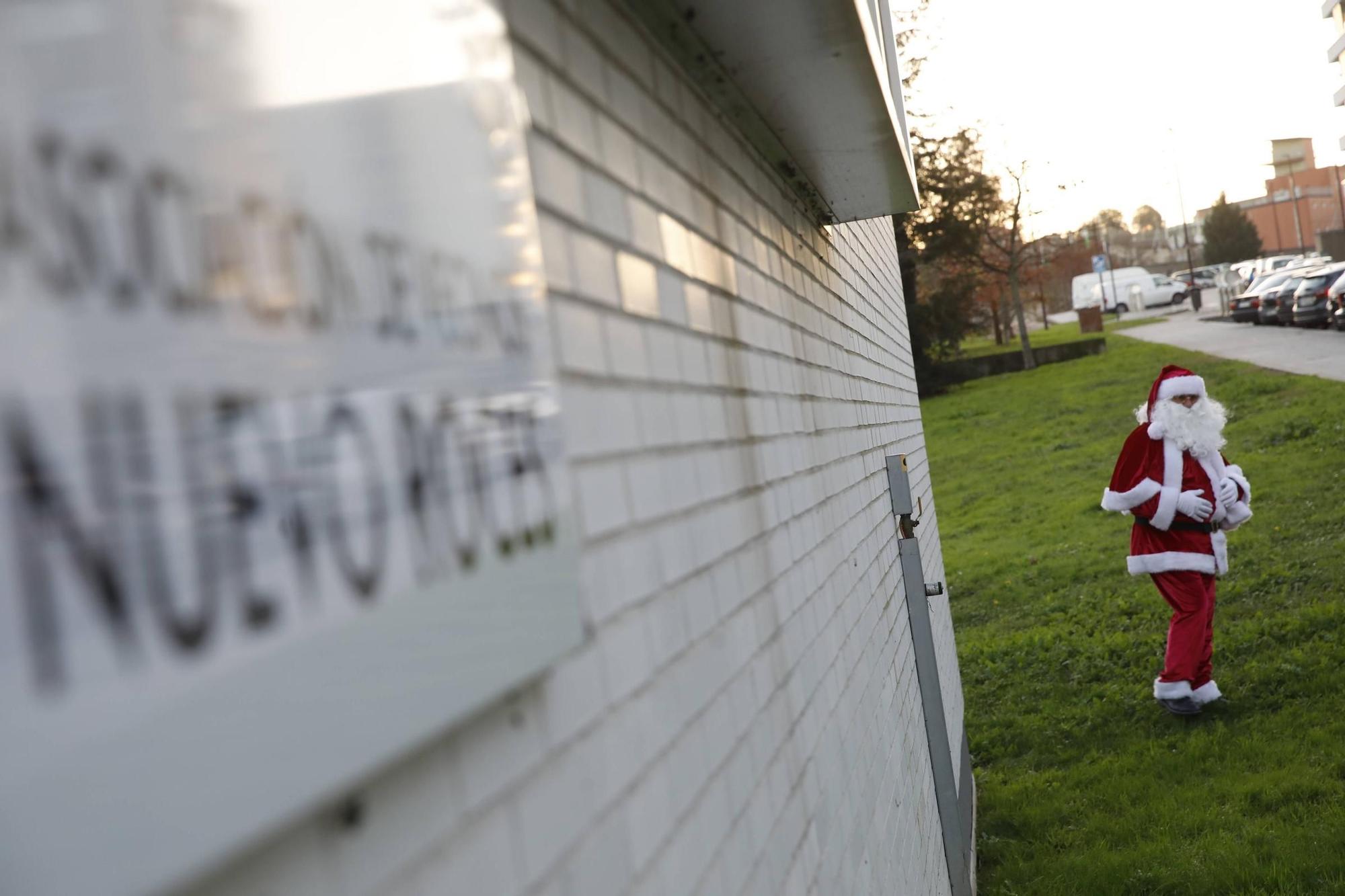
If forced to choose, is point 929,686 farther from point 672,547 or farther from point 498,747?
point 498,747

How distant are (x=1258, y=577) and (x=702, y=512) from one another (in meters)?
11.1

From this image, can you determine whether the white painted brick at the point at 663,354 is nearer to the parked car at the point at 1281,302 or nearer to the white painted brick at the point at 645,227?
the white painted brick at the point at 645,227

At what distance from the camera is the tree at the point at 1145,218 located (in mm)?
94812

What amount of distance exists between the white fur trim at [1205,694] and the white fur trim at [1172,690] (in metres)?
0.05

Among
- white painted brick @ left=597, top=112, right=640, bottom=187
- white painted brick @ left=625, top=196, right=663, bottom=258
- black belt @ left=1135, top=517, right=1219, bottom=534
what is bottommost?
black belt @ left=1135, top=517, right=1219, bottom=534

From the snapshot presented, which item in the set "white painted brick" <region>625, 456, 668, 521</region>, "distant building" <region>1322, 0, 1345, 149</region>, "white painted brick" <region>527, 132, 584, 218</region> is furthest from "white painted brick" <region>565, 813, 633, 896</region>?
"distant building" <region>1322, 0, 1345, 149</region>

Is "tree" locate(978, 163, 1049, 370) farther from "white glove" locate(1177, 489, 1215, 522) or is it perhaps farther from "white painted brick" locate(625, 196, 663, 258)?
"white painted brick" locate(625, 196, 663, 258)

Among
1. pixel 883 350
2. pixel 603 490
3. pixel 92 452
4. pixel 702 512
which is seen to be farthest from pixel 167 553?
pixel 883 350

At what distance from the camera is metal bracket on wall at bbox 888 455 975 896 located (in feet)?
19.6

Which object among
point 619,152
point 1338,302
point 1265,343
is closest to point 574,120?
point 619,152

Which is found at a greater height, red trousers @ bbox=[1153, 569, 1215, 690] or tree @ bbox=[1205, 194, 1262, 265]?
tree @ bbox=[1205, 194, 1262, 265]

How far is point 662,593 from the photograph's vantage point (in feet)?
6.83

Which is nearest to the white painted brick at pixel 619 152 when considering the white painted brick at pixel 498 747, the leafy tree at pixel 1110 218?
the white painted brick at pixel 498 747

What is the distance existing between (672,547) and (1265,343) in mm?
32151
